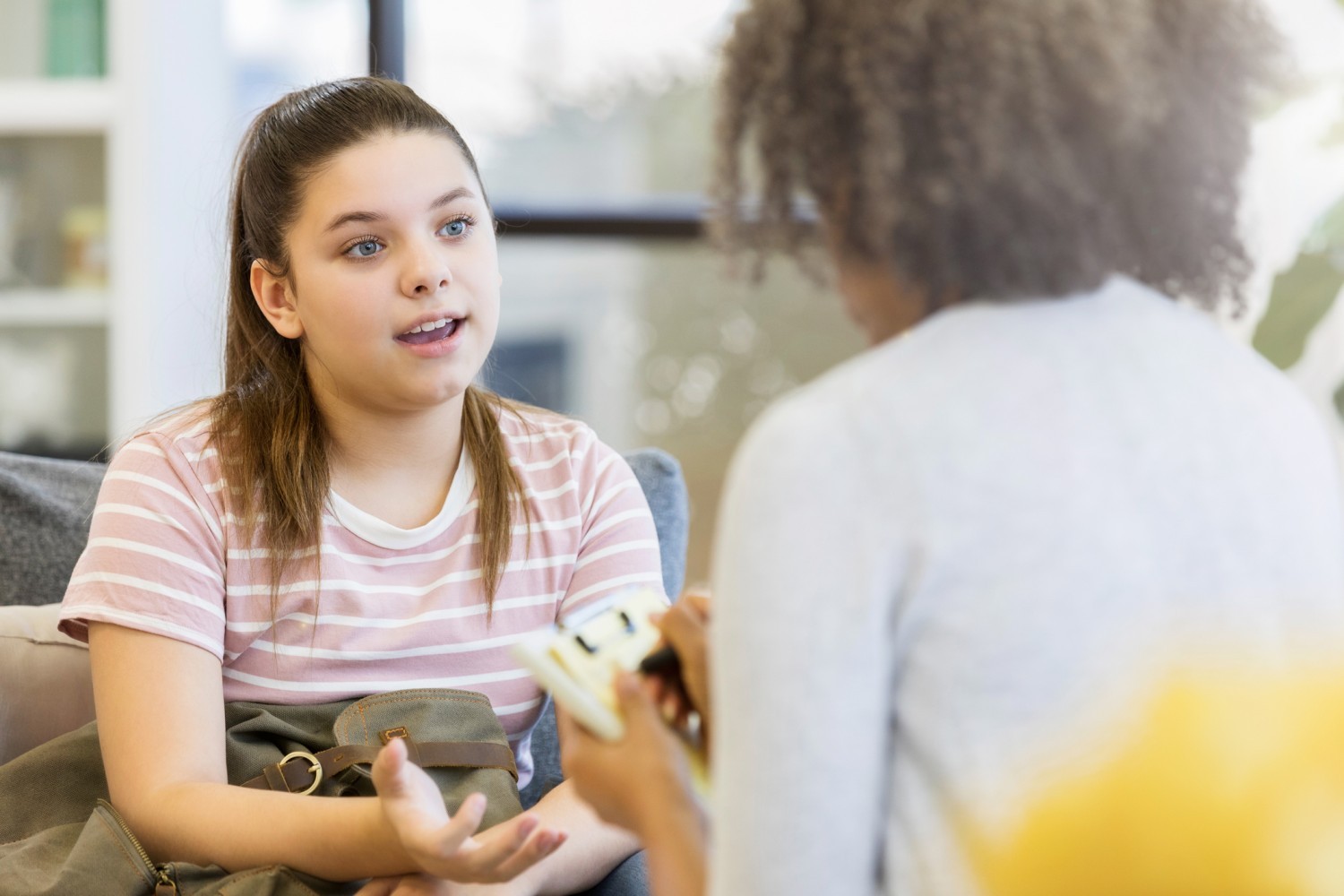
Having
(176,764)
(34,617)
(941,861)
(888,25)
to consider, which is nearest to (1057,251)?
(888,25)

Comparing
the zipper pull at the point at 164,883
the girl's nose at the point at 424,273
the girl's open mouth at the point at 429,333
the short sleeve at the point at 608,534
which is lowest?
the zipper pull at the point at 164,883

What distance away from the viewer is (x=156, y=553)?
121cm

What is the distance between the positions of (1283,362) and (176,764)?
2.05 m

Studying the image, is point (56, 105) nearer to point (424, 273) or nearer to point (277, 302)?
point (277, 302)

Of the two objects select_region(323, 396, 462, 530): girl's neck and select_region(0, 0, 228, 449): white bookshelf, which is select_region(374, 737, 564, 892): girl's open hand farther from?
select_region(0, 0, 228, 449): white bookshelf

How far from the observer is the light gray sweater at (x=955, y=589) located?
0.66 m

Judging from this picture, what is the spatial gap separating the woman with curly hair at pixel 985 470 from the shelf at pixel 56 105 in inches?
96.0

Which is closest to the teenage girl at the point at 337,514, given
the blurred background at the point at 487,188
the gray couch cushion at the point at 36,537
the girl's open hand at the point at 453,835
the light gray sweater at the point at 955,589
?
the girl's open hand at the point at 453,835

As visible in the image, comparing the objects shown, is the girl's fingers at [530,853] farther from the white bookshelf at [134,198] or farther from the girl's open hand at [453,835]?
the white bookshelf at [134,198]

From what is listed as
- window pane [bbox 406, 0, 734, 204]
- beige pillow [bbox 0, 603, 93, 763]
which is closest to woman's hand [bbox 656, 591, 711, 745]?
beige pillow [bbox 0, 603, 93, 763]

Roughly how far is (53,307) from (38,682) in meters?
1.79

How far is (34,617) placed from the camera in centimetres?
136

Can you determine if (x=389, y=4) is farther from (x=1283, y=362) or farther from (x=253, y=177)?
(x=1283, y=362)

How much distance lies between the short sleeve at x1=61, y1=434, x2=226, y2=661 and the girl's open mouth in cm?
23
